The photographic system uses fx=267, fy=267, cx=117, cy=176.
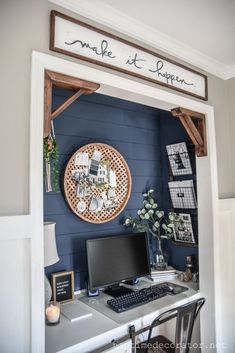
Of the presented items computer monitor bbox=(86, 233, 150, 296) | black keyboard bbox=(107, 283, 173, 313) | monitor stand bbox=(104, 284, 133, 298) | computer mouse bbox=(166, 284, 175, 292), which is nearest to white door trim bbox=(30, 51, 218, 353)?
computer mouse bbox=(166, 284, 175, 292)

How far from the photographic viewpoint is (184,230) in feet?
7.86

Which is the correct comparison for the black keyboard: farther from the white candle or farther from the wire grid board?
the wire grid board

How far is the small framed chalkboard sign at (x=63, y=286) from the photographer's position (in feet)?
5.89

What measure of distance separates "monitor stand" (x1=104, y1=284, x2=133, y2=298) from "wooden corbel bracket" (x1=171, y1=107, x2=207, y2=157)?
1188mm

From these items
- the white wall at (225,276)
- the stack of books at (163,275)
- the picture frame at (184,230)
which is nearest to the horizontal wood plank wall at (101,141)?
the picture frame at (184,230)

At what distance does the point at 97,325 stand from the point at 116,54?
1556 mm

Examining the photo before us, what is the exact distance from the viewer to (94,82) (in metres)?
1.44

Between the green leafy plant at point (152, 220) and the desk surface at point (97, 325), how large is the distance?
65cm

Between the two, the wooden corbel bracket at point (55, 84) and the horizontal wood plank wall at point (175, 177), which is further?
the horizontal wood plank wall at point (175, 177)

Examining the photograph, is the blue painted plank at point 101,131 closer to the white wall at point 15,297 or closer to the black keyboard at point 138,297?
the white wall at point 15,297

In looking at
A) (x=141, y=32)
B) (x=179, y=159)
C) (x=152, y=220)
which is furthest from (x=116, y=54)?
(x=152, y=220)

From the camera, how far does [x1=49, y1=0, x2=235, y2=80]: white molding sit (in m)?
1.41

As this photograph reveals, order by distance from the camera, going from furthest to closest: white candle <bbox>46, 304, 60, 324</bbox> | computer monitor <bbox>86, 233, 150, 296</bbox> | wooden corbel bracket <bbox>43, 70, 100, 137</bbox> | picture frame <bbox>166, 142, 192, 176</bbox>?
picture frame <bbox>166, 142, 192, 176</bbox> → computer monitor <bbox>86, 233, 150, 296</bbox> → white candle <bbox>46, 304, 60, 324</bbox> → wooden corbel bracket <bbox>43, 70, 100, 137</bbox>

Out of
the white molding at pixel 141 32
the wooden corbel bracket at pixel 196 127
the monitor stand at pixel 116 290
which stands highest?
the white molding at pixel 141 32
